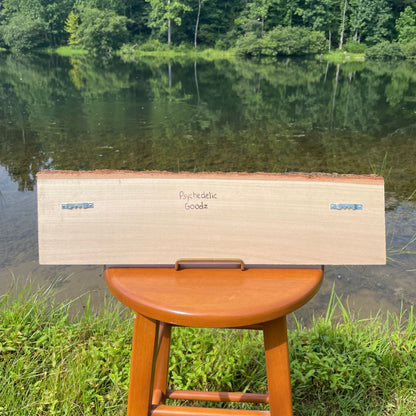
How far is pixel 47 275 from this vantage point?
274 centimetres

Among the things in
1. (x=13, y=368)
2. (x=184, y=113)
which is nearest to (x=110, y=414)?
(x=13, y=368)

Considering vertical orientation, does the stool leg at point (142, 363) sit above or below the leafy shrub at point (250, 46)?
below

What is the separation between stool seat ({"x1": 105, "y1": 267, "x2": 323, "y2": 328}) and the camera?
853 millimetres

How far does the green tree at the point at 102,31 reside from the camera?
27022mm

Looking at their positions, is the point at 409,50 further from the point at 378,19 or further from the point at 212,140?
the point at 212,140

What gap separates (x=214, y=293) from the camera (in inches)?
36.0

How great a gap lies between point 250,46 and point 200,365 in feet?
82.0

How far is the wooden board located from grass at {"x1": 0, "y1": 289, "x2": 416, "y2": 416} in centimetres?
77

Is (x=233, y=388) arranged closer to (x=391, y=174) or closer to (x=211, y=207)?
(x=211, y=207)

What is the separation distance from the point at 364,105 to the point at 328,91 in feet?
7.69

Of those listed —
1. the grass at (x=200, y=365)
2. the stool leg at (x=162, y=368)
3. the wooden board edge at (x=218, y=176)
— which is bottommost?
the grass at (x=200, y=365)

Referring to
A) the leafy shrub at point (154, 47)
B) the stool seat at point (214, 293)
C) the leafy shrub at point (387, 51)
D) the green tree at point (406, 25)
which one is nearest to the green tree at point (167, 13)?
the leafy shrub at point (154, 47)

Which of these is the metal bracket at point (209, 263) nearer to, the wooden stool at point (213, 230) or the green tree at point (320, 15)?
the wooden stool at point (213, 230)

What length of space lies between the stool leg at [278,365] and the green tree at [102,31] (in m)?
29.5
